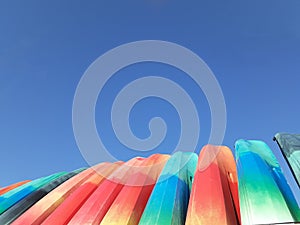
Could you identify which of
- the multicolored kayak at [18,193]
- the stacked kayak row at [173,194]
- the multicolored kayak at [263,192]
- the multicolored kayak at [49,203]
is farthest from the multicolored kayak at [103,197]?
the multicolored kayak at [263,192]

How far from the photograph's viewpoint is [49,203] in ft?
15.6

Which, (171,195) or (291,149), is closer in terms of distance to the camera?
(171,195)

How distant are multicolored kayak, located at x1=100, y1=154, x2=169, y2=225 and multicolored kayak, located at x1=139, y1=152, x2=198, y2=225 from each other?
7.2 inches

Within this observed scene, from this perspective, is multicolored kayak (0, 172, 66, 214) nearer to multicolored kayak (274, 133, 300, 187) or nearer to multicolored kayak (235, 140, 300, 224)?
multicolored kayak (235, 140, 300, 224)

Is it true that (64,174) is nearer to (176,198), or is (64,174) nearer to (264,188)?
(176,198)

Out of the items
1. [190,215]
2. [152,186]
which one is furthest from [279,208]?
[152,186]

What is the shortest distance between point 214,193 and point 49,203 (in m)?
2.64

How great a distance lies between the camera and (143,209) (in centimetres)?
405

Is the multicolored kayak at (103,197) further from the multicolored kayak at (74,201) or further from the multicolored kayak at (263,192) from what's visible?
the multicolored kayak at (263,192)

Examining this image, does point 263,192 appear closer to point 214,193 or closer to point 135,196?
point 214,193

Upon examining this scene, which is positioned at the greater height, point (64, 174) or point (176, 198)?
point (64, 174)

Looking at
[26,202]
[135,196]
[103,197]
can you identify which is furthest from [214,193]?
[26,202]

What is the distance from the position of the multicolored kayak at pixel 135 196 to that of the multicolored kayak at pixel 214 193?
76cm

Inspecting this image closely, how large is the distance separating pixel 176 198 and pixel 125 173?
1.71 m
